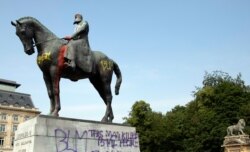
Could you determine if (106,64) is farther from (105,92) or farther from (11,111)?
(11,111)

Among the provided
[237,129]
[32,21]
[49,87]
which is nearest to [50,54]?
[49,87]

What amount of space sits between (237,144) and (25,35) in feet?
106

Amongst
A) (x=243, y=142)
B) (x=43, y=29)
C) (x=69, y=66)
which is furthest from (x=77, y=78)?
(x=243, y=142)

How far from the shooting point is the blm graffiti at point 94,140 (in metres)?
12.2

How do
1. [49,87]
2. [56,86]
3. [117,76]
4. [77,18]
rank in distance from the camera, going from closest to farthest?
[56,86]
[49,87]
[77,18]
[117,76]

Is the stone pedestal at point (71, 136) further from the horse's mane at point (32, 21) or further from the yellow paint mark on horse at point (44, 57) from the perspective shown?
the horse's mane at point (32, 21)

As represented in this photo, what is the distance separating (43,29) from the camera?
529 inches

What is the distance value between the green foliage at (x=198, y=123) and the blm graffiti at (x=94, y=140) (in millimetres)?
36323

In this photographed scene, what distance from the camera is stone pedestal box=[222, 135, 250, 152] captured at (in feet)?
129

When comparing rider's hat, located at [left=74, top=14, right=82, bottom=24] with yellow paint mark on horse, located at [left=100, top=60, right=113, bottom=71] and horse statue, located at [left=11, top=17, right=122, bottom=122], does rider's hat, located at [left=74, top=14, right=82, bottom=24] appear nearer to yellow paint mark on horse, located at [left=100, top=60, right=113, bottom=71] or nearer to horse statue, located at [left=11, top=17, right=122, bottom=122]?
horse statue, located at [left=11, top=17, right=122, bottom=122]

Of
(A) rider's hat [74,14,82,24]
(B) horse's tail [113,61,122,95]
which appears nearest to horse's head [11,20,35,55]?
(A) rider's hat [74,14,82,24]

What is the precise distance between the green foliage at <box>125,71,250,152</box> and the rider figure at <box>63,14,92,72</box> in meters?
37.3

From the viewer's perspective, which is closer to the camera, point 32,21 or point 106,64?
point 32,21

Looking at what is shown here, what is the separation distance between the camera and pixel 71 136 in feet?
40.8
